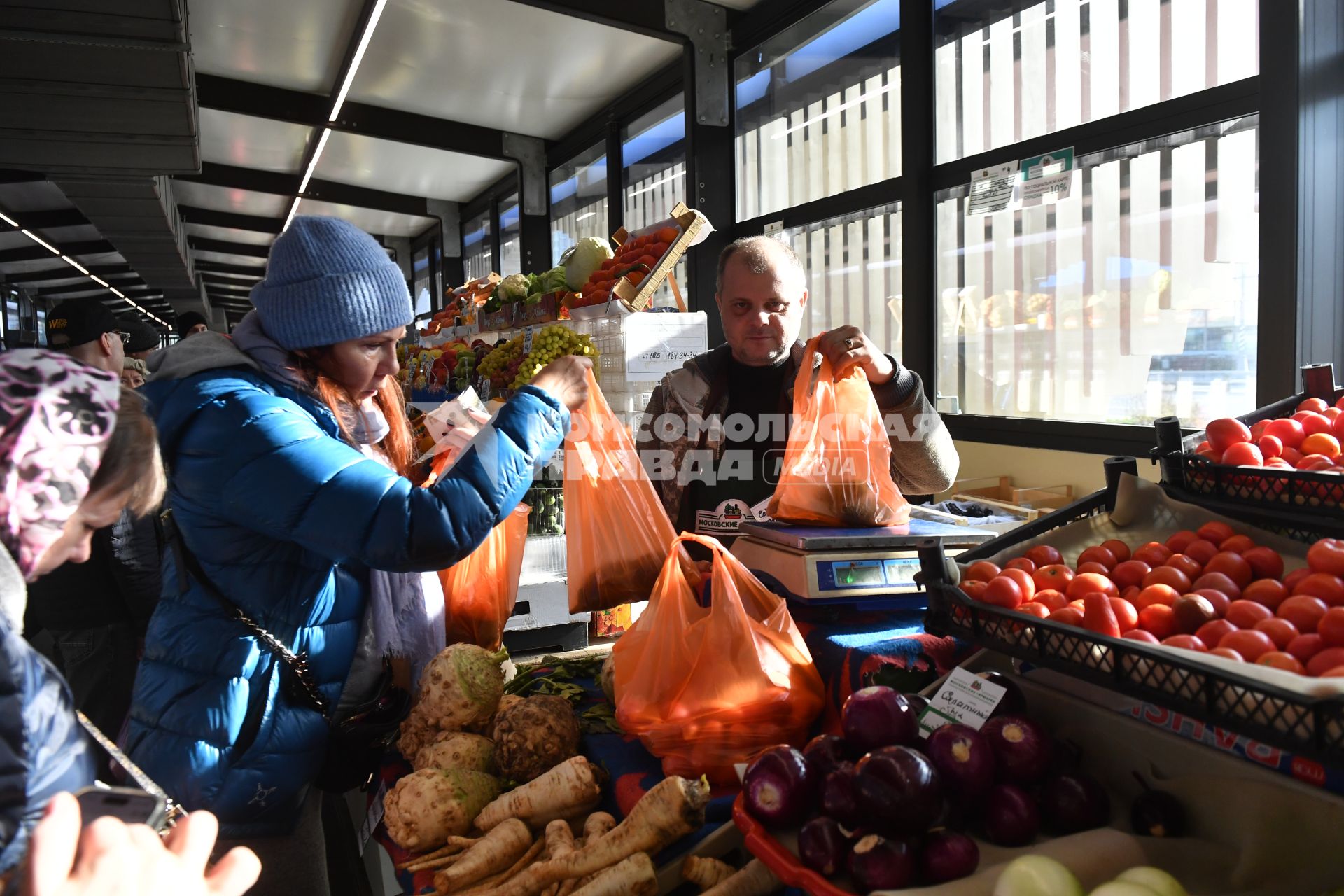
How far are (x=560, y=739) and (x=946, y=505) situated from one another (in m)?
1.57

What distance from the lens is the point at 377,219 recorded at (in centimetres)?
1159

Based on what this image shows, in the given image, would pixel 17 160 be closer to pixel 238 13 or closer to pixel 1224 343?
pixel 238 13

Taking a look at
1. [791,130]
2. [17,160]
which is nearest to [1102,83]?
[791,130]

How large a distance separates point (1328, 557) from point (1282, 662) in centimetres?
26

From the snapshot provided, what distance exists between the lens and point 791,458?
1762mm

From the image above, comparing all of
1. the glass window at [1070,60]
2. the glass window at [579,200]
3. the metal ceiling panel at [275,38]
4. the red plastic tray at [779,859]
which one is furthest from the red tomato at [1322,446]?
the glass window at [579,200]

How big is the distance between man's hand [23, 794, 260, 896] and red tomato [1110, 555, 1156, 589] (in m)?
1.16

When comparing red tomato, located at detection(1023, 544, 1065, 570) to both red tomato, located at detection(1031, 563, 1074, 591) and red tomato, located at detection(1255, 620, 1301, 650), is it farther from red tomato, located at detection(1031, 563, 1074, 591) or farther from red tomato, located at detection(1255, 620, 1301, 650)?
red tomato, located at detection(1255, 620, 1301, 650)

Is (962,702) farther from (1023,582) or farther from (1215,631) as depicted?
(1215,631)

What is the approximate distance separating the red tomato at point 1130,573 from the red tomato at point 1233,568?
0.25 feet

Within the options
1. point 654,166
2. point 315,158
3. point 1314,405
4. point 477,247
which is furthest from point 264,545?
point 477,247

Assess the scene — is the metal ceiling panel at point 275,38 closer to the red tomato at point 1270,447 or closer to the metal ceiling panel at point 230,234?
the red tomato at point 1270,447

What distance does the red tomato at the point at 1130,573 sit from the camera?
1242mm

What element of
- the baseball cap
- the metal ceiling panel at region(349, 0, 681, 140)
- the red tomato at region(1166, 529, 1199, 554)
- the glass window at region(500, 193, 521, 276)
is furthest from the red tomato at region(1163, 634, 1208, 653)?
the glass window at region(500, 193, 521, 276)
